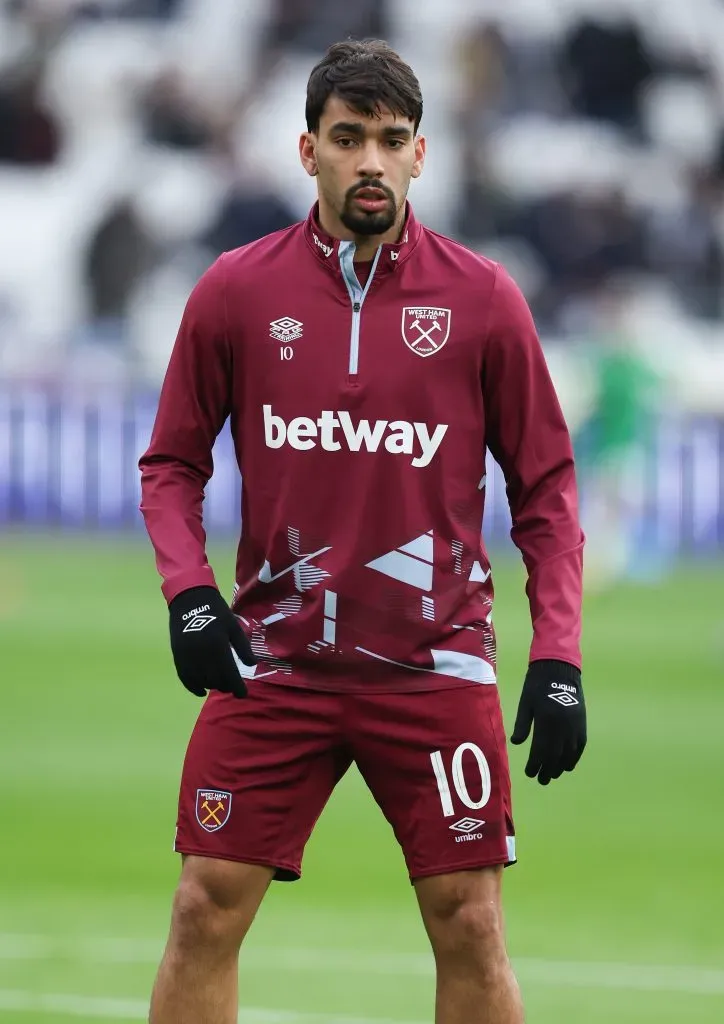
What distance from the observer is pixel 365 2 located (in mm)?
21344

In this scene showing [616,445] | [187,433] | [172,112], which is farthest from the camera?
[172,112]

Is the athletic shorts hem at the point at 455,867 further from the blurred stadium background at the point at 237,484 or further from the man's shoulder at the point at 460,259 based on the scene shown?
the blurred stadium background at the point at 237,484

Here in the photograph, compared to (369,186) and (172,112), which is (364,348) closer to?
(369,186)

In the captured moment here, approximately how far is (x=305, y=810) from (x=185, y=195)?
16865 mm

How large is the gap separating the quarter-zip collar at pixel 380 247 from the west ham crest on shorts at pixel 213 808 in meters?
1.09

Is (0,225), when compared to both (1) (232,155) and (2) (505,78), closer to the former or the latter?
(1) (232,155)

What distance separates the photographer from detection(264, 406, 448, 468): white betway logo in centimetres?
410

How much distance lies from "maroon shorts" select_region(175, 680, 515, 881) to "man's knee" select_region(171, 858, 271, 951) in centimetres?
3

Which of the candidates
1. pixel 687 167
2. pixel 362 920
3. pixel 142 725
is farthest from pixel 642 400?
pixel 362 920

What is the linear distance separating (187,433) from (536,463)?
0.72 m

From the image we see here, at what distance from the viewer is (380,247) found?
164 inches

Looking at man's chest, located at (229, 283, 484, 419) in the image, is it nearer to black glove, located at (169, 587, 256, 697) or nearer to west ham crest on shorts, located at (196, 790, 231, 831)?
black glove, located at (169, 587, 256, 697)

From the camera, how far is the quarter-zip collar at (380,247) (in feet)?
13.7

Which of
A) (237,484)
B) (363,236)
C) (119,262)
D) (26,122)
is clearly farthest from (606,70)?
(363,236)
